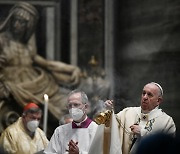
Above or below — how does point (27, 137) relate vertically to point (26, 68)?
below

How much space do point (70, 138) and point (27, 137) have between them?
8.86 feet

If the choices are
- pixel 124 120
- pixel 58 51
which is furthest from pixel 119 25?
pixel 124 120

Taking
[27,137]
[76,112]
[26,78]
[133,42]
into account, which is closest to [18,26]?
[26,78]

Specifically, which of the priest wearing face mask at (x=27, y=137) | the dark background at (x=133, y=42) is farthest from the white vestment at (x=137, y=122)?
the dark background at (x=133, y=42)

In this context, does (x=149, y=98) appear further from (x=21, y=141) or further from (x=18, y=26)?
(x=18, y=26)

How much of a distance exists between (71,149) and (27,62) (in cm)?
701

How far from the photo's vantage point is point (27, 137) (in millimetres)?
8430

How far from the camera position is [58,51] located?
1259 cm

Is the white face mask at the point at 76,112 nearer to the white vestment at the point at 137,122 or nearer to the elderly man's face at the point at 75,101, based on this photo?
the elderly man's face at the point at 75,101

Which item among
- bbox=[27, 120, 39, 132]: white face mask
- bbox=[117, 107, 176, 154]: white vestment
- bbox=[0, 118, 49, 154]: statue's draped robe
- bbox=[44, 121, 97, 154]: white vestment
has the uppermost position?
bbox=[117, 107, 176, 154]: white vestment

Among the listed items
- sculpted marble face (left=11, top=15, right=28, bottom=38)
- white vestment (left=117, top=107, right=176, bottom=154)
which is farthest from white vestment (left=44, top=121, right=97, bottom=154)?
sculpted marble face (left=11, top=15, right=28, bottom=38)

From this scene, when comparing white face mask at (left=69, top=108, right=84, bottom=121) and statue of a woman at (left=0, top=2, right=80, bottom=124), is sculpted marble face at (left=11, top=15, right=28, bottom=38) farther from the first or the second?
white face mask at (left=69, top=108, right=84, bottom=121)

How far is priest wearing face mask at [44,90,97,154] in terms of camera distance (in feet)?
18.5

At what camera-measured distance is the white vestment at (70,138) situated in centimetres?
573
